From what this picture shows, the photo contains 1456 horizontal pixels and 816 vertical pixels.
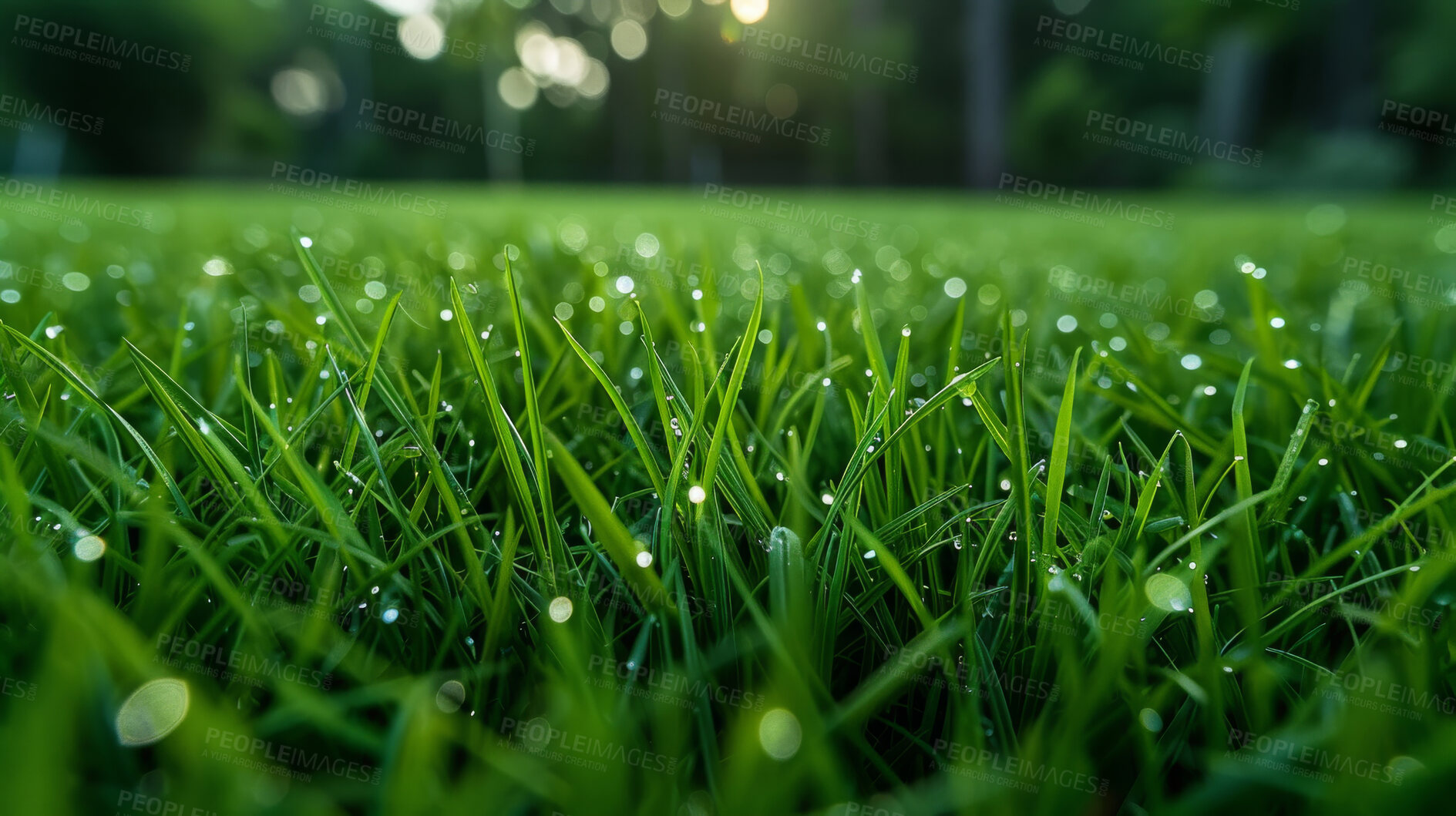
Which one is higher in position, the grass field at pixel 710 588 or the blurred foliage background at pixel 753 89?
the blurred foliage background at pixel 753 89

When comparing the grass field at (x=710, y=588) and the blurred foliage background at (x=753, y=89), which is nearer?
the grass field at (x=710, y=588)

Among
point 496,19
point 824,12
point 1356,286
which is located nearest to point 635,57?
point 824,12

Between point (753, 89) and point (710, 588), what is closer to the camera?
point (710, 588)

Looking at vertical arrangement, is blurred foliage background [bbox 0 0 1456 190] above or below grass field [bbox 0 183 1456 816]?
above

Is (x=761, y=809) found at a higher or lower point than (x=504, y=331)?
lower

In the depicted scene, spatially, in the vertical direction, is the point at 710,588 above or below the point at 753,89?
below

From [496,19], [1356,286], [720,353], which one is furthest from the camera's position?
[496,19]

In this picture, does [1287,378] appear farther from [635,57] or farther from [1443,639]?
[635,57]

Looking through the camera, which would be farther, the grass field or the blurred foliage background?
the blurred foliage background
